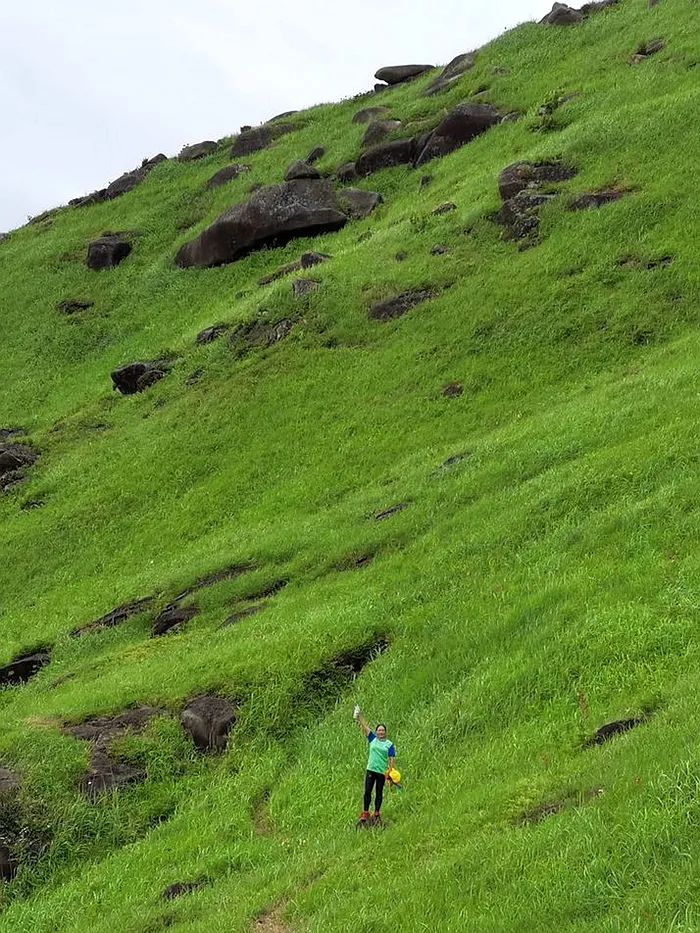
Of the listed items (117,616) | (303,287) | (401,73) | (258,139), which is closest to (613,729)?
(117,616)

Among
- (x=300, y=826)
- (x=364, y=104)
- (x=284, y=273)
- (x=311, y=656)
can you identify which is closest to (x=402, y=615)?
(x=311, y=656)

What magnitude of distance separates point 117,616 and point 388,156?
149 feet

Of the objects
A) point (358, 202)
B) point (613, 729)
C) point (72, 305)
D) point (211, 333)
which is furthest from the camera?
point (72, 305)

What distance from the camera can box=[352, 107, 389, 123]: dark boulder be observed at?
7294cm

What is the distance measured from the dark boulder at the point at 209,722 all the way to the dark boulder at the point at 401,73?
251 feet

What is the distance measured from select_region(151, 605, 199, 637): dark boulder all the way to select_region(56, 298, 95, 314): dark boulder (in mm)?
42249

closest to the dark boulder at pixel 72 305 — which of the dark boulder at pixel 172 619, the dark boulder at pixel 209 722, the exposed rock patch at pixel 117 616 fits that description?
the exposed rock patch at pixel 117 616

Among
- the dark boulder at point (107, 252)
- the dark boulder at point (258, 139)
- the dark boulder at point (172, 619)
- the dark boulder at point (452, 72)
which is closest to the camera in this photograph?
the dark boulder at point (172, 619)

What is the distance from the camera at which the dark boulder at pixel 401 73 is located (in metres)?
84.2

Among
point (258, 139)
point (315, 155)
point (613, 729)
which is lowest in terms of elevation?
point (613, 729)

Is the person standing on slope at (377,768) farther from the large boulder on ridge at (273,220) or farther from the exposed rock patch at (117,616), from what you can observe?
the large boulder on ridge at (273,220)

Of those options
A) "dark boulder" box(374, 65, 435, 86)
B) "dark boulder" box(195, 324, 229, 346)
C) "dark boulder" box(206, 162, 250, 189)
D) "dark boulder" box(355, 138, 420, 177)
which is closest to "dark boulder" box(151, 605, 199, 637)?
"dark boulder" box(195, 324, 229, 346)

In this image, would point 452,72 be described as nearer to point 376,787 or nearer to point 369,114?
point 369,114

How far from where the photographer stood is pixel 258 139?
270 ft
